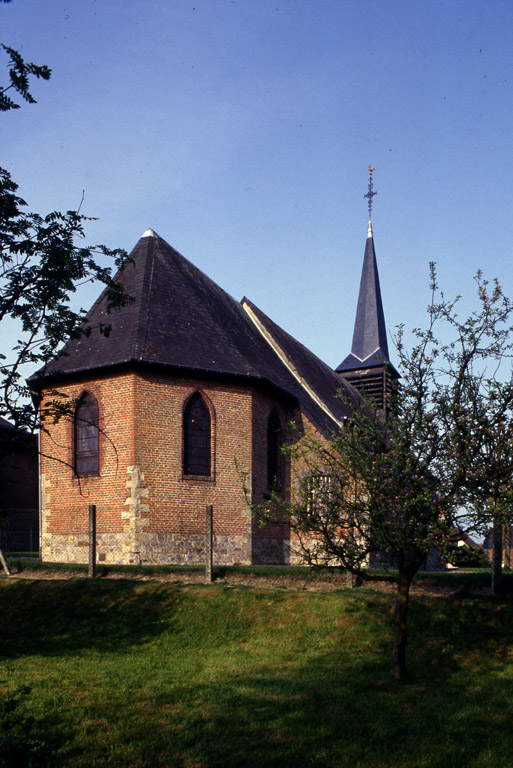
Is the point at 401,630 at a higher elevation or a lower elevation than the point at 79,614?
higher

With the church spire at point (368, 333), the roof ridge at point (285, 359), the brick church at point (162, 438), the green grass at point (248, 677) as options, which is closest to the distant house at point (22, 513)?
the brick church at point (162, 438)

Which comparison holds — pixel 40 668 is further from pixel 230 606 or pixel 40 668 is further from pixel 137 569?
pixel 137 569

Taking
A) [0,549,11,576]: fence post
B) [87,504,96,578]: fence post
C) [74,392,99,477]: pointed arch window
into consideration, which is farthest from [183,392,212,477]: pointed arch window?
[0,549,11,576]: fence post

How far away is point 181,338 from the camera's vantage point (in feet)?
63.5

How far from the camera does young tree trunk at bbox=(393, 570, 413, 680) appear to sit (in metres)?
8.79

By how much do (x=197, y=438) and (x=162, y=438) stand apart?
3.67 ft

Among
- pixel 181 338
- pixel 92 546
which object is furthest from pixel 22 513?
pixel 92 546

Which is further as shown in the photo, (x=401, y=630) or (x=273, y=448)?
(x=273, y=448)

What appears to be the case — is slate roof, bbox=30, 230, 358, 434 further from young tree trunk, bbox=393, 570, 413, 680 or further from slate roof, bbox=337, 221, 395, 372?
slate roof, bbox=337, 221, 395, 372

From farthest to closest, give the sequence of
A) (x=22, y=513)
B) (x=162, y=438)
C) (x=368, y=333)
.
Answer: (x=368, y=333)
(x=22, y=513)
(x=162, y=438)

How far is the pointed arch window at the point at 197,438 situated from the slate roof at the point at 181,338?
1038 millimetres

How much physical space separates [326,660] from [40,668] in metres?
4.02

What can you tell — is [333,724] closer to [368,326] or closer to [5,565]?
[5,565]

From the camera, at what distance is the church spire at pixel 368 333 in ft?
114
